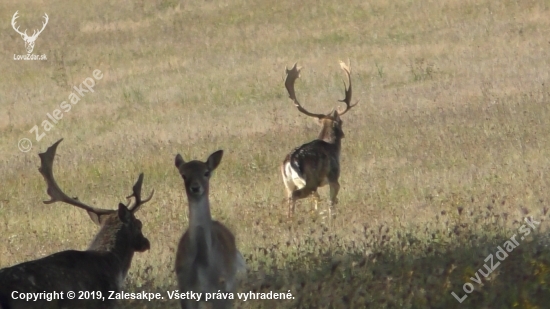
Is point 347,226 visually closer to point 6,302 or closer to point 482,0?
point 6,302

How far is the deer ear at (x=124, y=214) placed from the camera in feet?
25.5

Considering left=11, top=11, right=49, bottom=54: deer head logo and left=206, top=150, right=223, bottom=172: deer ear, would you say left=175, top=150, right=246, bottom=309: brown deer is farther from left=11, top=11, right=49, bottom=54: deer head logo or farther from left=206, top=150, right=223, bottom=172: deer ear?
left=11, top=11, right=49, bottom=54: deer head logo

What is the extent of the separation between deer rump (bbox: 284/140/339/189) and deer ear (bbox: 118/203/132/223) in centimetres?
449

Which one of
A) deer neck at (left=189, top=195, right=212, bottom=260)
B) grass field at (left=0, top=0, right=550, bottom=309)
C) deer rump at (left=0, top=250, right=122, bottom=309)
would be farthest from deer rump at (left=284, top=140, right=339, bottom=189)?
deer rump at (left=0, top=250, right=122, bottom=309)

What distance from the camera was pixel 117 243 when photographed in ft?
25.3

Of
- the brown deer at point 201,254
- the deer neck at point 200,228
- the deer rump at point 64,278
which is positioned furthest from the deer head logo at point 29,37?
the deer rump at point 64,278

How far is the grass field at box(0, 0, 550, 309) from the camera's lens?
8.75 m

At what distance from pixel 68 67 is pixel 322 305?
86.7ft

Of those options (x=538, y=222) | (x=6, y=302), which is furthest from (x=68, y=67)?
(x=6, y=302)

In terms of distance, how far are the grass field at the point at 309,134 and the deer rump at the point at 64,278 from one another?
3.58 ft

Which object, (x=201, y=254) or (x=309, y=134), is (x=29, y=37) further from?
(x=201, y=254)

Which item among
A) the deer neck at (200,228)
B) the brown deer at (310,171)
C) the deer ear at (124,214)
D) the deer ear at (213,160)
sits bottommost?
the deer neck at (200,228)

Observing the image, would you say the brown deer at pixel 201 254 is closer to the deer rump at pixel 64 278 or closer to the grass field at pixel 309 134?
the deer rump at pixel 64 278

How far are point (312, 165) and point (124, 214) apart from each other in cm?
489
